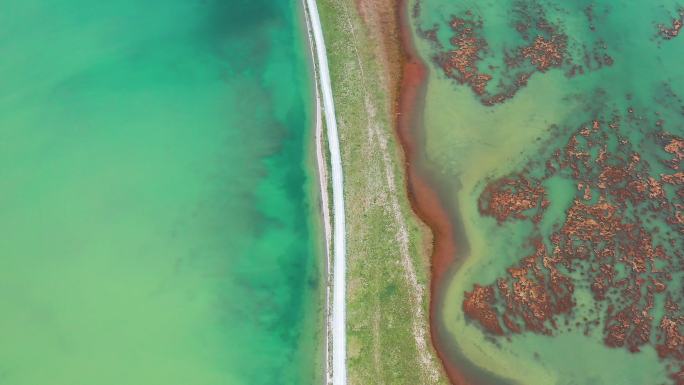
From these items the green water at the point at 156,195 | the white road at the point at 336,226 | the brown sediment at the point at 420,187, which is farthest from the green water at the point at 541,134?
the green water at the point at 156,195

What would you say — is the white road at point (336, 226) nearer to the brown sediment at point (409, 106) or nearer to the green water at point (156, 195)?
the green water at point (156, 195)

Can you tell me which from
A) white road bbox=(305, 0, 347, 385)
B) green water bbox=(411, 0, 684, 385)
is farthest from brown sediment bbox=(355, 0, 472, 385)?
white road bbox=(305, 0, 347, 385)

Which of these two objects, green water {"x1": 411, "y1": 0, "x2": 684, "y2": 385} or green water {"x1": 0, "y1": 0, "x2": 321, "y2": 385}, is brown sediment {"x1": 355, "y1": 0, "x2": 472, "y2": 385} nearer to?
green water {"x1": 411, "y1": 0, "x2": 684, "y2": 385}

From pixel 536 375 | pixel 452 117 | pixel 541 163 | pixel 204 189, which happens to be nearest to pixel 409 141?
pixel 452 117

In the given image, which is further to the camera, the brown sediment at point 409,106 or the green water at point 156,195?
the brown sediment at point 409,106

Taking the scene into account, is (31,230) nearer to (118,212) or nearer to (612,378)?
(118,212)

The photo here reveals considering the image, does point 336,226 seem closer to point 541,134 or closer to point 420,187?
point 420,187
